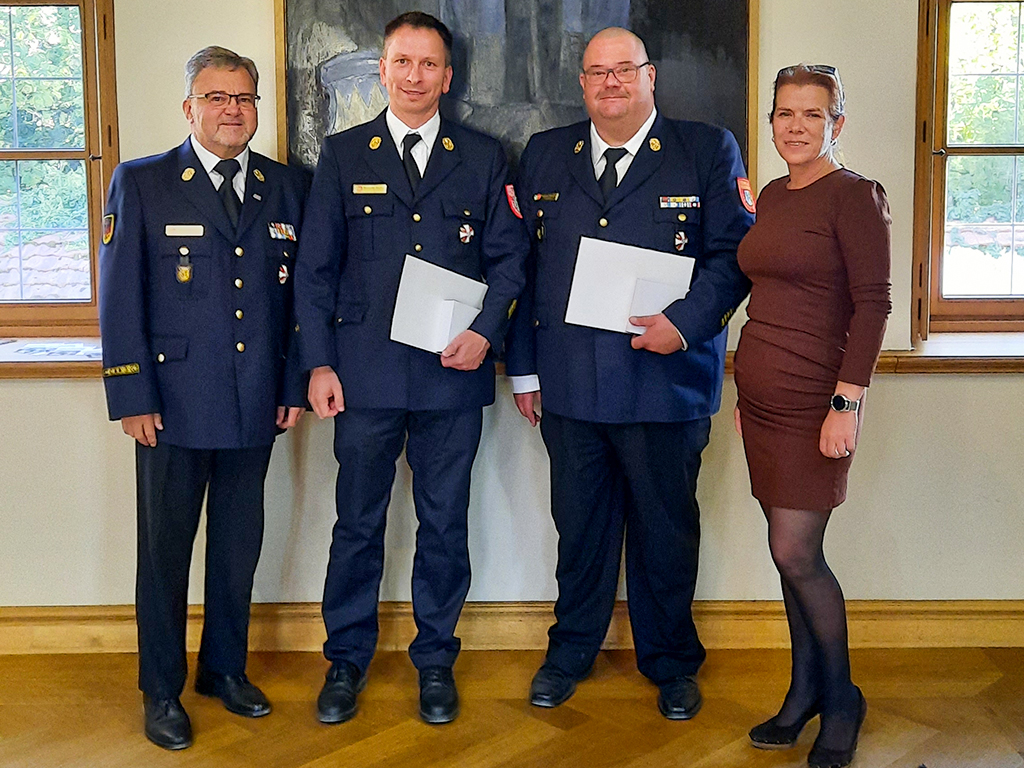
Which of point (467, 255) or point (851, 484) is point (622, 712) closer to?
point (851, 484)

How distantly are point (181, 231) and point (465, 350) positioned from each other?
65 cm

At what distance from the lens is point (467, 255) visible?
2547 mm

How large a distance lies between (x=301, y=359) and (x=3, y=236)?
4.05 ft

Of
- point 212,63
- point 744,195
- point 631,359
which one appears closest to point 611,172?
point 744,195

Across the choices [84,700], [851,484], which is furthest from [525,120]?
[84,700]

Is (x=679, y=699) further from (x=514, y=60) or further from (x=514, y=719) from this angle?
(x=514, y=60)

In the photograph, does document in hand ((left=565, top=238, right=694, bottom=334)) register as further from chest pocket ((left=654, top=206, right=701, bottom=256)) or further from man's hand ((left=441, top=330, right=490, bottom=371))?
man's hand ((left=441, top=330, right=490, bottom=371))

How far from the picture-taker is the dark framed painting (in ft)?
9.29

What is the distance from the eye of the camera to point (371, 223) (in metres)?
2.50

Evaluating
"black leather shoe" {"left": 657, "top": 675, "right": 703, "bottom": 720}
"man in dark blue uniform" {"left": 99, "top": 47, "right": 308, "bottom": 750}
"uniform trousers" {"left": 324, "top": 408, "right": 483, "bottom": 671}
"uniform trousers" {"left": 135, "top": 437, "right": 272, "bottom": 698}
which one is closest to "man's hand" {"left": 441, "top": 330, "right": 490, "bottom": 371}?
"uniform trousers" {"left": 324, "top": 408, "right": 483, "bottom": 671}

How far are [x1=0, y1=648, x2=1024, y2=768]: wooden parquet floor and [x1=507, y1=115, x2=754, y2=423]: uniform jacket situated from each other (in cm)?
69

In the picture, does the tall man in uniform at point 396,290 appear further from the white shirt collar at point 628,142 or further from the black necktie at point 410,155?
the white shirt collar at point 628,142

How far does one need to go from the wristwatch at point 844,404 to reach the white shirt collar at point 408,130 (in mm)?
1050

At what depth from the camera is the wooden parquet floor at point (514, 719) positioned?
236 cm
